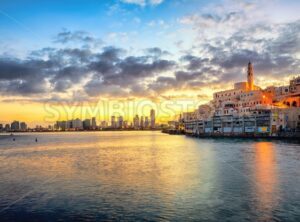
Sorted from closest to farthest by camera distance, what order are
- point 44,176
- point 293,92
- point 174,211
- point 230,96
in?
1. point 174,211
2. point 44,176
3. point 293,92
4. point 230,96

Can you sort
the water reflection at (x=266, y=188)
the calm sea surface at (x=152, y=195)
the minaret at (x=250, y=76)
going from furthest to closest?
the minaret at (x=250, y=76) → the water reflection at (x=266, y=188) → the calm sea surface at (x=152, y=195)

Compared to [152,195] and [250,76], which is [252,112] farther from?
[152,195]

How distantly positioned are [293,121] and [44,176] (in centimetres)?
11003

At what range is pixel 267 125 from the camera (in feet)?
399

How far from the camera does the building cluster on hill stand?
4690 inches

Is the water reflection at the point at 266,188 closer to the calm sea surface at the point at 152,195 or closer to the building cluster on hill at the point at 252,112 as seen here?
the calm sea surface at the point at 152,195

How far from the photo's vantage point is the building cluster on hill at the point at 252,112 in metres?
119

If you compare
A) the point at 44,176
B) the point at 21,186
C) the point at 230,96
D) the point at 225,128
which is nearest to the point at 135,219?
the point at 21,186

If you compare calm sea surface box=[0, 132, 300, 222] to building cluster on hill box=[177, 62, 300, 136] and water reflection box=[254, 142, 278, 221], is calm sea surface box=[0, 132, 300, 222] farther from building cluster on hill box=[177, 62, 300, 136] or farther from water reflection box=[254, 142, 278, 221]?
building cluster on hill box=[177, 62, 300, 136]

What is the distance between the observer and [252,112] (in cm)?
12925

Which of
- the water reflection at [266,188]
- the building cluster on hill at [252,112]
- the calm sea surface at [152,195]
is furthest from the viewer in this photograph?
the building cluster on hill at [252,112]

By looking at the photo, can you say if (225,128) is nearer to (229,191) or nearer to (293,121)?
(293,121)


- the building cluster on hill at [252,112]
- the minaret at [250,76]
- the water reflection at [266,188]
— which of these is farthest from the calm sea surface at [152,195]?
the minaret at [250,76]

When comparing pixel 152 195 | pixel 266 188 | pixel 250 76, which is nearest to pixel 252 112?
pixel 250 76
